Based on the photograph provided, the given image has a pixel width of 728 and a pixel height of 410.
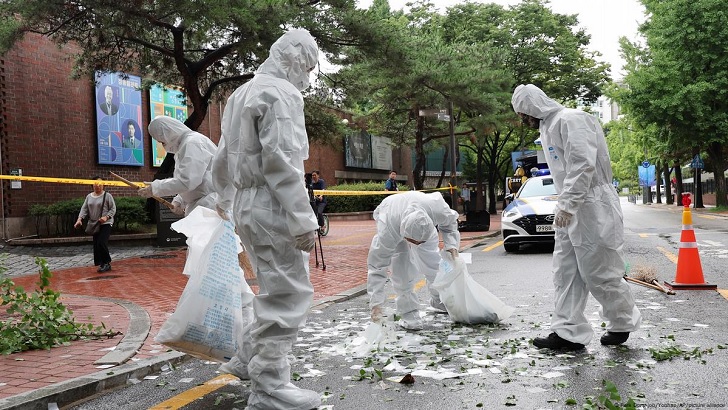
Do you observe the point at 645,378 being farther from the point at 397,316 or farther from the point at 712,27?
the point at 712,27

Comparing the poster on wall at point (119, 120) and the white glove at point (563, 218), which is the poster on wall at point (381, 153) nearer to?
the poster on wall at point (119, 120)

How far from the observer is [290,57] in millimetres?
3705

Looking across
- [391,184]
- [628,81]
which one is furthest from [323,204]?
[628,81]

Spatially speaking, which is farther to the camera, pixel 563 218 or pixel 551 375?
pixel 563 218

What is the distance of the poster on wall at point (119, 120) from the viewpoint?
62.2ft

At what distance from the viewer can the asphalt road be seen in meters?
3.63

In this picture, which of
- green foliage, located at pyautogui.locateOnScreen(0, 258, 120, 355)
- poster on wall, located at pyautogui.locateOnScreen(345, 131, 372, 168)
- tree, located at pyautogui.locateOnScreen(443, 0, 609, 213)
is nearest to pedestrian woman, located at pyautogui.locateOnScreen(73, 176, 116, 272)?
green foliage, located at pyautogui.locateOnScreen(0, 258, 120, 355)

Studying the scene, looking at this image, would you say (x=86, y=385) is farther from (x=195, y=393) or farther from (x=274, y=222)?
(x=274, y=222)

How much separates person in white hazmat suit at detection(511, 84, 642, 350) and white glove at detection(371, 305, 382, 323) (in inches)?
48.6

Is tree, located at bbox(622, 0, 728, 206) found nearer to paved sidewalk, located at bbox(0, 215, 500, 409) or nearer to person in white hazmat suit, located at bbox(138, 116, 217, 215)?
paved sidewalk, located at bbox(0, 215, 500, 409)

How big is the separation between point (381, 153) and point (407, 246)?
127 ft

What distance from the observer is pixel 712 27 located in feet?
95.2

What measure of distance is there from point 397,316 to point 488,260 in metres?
6.06

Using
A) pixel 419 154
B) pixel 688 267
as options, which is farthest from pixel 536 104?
pixel 419 154
